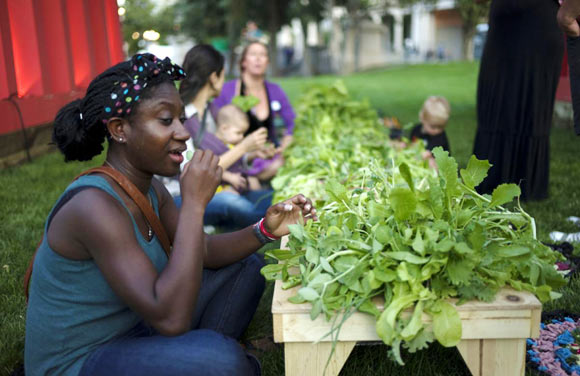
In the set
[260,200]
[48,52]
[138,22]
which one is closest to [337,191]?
[260,200]

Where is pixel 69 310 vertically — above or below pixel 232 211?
above

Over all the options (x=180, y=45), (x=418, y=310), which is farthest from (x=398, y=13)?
(x=418, y=310)

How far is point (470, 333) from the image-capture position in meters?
1.74

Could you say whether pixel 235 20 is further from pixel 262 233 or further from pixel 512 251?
pixel 512 251

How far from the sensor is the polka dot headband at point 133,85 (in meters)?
1.81

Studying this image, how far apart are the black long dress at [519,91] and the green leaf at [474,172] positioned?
2491 mm

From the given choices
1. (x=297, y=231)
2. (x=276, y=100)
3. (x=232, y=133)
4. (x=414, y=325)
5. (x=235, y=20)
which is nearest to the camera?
(x=414, y=325)

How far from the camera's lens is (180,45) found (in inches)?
1358

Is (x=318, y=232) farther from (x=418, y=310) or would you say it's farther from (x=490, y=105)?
(x=490, y=105)

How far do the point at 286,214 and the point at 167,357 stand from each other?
0.82 metres

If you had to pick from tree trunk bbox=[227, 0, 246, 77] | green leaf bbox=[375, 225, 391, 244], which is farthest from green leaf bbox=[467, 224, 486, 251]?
tree trunk bbox=[227, 0, 246, 77]

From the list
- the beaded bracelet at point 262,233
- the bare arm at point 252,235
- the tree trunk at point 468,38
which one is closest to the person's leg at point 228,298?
the bare arm at point 252,235

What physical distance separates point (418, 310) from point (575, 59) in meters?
2.13

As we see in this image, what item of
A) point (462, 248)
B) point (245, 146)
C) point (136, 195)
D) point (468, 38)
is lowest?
point (245, 146)
